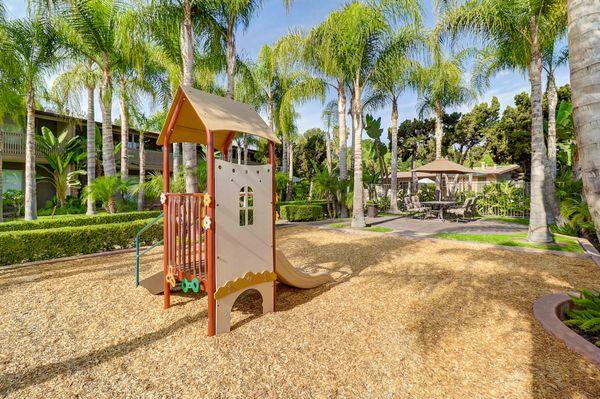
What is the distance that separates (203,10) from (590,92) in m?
11.7

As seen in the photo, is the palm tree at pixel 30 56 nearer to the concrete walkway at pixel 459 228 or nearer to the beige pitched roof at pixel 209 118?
the beige pitched roof at pixel 209 118

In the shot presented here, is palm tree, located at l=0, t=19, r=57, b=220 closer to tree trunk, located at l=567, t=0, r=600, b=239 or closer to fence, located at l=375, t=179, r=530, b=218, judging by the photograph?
tree trunk, located at l=567, t=0, r=600, b=239

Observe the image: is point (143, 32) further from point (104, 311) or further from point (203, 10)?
point (104, 311)

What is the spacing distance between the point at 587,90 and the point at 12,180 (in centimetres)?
2552

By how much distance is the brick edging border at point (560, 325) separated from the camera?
297 cm

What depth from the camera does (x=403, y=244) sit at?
30.0 ft

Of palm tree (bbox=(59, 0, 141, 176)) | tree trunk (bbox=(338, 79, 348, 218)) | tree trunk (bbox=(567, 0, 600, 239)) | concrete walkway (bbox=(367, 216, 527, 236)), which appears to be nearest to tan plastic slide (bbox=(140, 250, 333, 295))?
tree trunk (bbox=(567, 0, 600, 239))

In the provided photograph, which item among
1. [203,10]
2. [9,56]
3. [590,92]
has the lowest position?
[590,92]

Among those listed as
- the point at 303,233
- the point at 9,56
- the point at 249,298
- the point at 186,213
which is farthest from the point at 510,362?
the point at 9,56

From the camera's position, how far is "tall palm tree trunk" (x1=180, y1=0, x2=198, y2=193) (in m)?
9.12

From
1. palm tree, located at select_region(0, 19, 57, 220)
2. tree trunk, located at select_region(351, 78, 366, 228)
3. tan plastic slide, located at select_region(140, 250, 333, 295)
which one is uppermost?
palm tree, located at select_region(0, 19, 57, 220)

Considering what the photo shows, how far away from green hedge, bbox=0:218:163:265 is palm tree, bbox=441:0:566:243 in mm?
11883

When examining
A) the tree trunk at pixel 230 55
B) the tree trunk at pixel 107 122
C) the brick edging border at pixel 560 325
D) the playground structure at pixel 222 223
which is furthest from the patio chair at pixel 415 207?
the tree trunk at pixel 107 122

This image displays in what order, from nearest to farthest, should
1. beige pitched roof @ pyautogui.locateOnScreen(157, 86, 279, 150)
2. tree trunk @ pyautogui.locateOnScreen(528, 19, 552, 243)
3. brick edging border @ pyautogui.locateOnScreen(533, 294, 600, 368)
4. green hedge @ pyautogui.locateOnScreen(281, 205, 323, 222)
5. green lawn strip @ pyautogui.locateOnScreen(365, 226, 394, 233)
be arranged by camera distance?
brick edging border @ pyautogui.locateOnScreen(533, 294, 600, 368)
beige pitched roof @ pyautogui.locateOnScreen(157, 86, 279, 150)
tree trunk @ pyautogui.locateOnScreen(528, 19, 552, 243)
green lawn strip @ pyautogui.locateOnScreen(365, 226, 394, 233)
green hedge @ pyautogui.locateOnScreen(281, 205, 323, 222)
